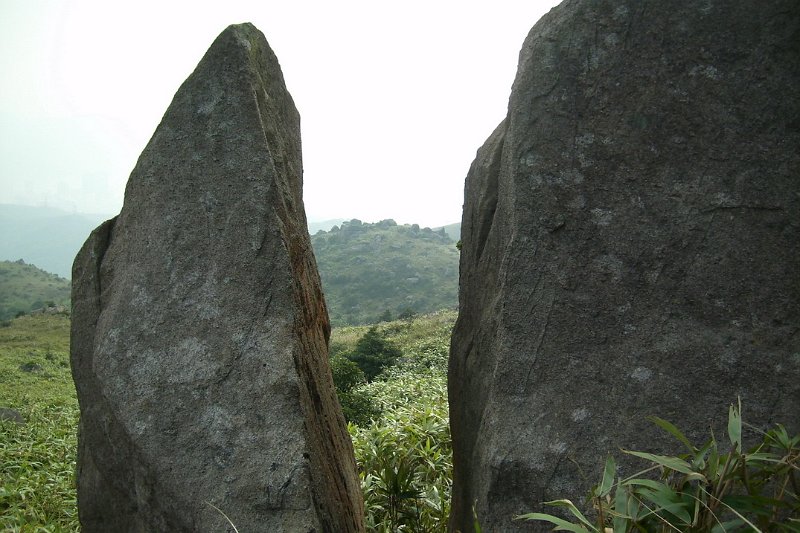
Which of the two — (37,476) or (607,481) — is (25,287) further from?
(607,481)

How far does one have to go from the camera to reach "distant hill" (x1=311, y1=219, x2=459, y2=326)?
7306cm

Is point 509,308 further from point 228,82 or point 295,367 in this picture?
point 228,82

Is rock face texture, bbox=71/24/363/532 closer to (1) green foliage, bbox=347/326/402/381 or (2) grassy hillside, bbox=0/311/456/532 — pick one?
(2) grassy hillside, bbox=0/311/456/532

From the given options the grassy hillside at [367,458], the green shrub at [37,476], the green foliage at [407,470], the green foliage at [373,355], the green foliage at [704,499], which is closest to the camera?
the green foliage at [704,499]

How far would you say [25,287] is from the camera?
2948 inches

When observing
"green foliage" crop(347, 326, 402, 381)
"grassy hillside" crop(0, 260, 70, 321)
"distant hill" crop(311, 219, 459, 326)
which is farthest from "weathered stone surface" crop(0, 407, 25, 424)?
"grassy hillside" crop(0, 260, 70, 321)

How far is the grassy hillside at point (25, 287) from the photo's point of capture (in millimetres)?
69375

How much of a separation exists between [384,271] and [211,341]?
80888 mm

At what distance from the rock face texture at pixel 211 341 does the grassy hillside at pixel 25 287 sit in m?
69.9

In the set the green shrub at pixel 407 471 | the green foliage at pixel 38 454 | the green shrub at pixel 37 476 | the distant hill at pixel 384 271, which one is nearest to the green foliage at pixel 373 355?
the green foliage at pixel 38 454

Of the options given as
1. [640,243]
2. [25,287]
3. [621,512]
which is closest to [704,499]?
[621,512]

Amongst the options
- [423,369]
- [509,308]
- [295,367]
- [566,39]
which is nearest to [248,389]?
[295,367]

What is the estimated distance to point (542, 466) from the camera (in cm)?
341

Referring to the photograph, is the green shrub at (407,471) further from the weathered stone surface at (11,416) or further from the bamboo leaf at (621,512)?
the weathered stone surface at (11,416)
